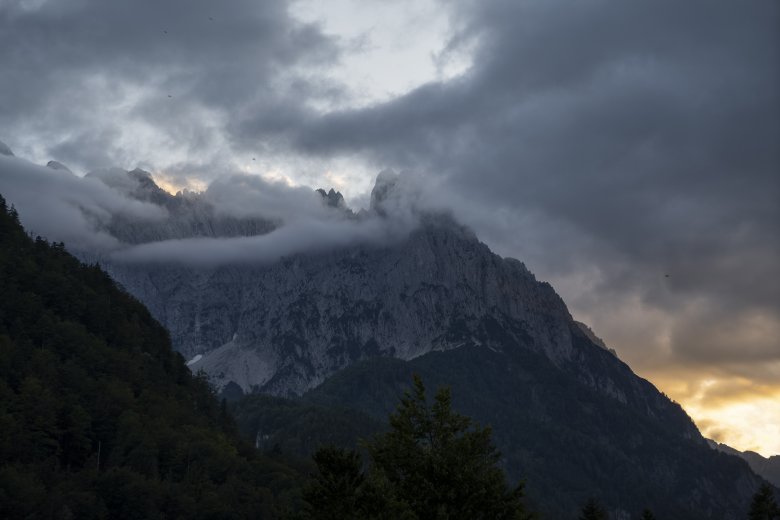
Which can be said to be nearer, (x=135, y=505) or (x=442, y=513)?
(x=442, y=513)

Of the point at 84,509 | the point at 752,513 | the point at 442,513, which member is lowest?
the point at 84,509

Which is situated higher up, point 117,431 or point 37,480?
point 117,431

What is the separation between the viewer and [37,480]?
520 ft

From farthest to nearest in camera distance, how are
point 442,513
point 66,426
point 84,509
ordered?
point 66,426
point 84,509
point 442,513

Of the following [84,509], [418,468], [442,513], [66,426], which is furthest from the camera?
[66,426]

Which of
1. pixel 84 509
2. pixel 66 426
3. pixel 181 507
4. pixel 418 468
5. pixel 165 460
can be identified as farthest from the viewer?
pixel 165 460

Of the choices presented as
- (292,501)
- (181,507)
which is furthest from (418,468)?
(292,501)

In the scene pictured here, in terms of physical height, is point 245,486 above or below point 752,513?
below

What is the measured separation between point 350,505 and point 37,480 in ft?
357

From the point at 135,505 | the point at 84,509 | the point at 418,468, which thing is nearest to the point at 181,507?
the point at 135,505

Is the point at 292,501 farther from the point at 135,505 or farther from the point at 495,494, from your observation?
the point at 495,494

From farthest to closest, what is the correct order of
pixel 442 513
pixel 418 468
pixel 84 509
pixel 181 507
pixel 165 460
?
→ pixel 165 460, pixel 181 507, pixel 84 509, pixel 418 468, pixel 442 513

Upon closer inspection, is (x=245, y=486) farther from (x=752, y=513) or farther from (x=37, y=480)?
(x=752, y=513)

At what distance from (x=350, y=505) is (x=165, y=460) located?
141m
